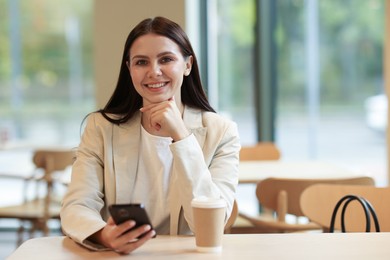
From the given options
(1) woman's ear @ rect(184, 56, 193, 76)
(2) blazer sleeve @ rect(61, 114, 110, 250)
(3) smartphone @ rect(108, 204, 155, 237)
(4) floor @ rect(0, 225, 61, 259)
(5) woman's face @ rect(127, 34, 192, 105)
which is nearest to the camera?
(3) smartphone @ rect(108, 204, 155, 237)

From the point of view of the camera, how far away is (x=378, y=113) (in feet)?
20.0

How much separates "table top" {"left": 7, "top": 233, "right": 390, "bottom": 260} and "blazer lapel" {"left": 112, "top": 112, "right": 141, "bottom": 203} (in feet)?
0.92

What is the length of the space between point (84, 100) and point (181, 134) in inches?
188

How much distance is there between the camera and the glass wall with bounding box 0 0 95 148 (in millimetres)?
6926

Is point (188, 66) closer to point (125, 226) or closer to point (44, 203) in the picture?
point (125, 226)

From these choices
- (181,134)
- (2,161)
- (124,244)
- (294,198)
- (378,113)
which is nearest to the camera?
(124,244)

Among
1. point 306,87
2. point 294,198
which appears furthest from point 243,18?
point 294,198

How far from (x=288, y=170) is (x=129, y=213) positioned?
268 centimetres

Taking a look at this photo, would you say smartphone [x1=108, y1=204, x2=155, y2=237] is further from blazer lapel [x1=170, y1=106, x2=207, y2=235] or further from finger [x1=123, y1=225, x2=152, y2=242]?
blazer lapel [x1=170, y1=106, x2=207, y2=235]

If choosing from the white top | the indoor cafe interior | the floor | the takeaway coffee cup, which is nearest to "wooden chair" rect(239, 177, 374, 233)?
the indoor cafe interior

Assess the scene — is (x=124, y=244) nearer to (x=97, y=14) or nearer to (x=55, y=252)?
(x=55, y=252)

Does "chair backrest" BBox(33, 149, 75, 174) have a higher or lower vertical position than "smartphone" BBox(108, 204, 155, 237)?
lower

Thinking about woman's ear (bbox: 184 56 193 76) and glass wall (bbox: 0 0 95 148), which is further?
glass wall (bbox: 0 0 95 148)

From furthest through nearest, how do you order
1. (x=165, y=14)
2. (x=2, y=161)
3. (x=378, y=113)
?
(x=2, y=161) → (x=378, y=113) → (x=165, y=14)
